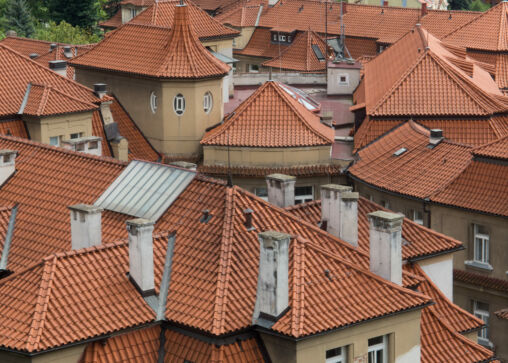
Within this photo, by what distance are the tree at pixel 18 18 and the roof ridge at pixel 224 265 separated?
276 ft

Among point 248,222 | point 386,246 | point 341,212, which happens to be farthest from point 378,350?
point 341,212

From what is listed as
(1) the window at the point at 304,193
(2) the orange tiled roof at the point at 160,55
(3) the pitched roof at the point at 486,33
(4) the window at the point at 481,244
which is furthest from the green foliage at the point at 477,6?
(4) the window at the point at 481,244

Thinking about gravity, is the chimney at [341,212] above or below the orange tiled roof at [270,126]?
below

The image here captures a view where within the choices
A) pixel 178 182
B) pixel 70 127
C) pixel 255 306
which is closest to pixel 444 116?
pixel 70 127

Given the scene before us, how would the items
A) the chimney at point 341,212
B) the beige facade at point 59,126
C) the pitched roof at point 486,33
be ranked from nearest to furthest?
the chimney at point 341,212 → the beige facade at point 59,126 → the pitched roof at point 486,33

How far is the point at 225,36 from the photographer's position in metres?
96.9

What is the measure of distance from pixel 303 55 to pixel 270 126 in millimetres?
54110

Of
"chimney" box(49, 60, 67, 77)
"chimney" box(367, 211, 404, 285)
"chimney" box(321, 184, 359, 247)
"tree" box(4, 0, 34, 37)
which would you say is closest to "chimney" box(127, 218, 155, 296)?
"chimney" box(367, 211, 404, 285)

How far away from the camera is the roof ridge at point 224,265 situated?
38.7m

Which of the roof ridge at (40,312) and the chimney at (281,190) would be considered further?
the chimney at (281,190)

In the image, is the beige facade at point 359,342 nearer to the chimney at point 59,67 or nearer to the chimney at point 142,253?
the chimney at point 142,253

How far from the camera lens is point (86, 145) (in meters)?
60.9

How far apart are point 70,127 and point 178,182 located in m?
25.3

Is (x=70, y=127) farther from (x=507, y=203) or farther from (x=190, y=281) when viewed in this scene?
(x=190, y=281)
